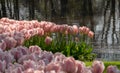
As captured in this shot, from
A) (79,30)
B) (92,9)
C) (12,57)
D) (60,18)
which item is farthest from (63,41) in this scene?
(92,9)

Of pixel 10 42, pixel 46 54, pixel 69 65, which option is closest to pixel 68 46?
pixel 10 42

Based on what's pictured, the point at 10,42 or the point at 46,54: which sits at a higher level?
the point at 46,54

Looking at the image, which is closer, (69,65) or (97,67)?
(69,65)

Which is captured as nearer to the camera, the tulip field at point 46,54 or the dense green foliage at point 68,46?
the tulip field at point 46,54

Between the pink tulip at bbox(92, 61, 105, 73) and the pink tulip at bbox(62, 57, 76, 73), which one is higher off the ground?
the pink tulip at bbox(62, 57, 76, 73)

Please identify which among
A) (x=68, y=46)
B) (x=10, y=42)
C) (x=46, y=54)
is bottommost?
(x=68, y=46)

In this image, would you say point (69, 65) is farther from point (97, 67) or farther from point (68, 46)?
point (68, 46)

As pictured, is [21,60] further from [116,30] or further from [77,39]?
[116,30]

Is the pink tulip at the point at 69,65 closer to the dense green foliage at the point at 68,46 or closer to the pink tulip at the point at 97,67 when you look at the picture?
the pink tulip at the point at 97,67

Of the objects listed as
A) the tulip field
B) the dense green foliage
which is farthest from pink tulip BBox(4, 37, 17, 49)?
the dense green foliage

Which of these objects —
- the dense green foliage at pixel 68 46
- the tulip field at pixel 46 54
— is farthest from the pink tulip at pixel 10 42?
the dense green foliage at pixel 68 46

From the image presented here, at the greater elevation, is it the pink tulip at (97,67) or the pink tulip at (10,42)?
the pink tulip at (97,67)

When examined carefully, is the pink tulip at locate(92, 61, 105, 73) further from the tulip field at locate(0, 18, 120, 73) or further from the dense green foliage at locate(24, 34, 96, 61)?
the dense green foliage at locate(24, 34, 96, 61)

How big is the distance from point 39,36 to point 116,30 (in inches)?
384
